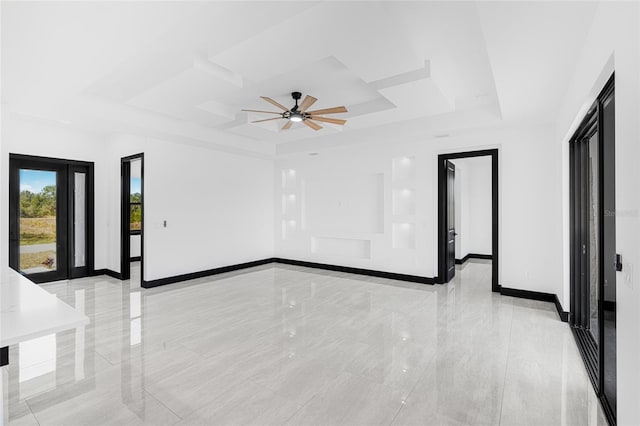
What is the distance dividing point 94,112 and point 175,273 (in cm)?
290

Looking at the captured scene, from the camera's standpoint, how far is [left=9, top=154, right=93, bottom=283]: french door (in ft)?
17.7

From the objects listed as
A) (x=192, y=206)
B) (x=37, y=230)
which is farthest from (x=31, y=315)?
(x=37, y=230)

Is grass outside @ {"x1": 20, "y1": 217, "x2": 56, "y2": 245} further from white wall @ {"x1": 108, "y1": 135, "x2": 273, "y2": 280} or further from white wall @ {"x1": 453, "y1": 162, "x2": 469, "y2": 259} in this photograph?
white wall @ {"x1": 453, "y1": 162, "x2": 469, "y2": 259}

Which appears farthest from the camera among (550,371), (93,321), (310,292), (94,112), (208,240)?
(208,240)

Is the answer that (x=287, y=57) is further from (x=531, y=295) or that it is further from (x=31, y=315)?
(x=531, y=295)

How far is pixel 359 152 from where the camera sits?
6.70 metres

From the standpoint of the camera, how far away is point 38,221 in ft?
18.5

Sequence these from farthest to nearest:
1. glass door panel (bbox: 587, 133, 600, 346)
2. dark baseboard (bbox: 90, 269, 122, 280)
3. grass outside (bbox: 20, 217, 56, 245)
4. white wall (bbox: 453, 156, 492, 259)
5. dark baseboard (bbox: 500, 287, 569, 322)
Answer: white wall (bbox: 453, 156, 492, 259)
dark baseboard (bbox: 90, 269, 122, 280)
grass outside (bbox: 20, 217, 56, 245)
dark baseboard (bbox: 500, 287, 569, 322)
glass door panel (bbox: 587, 133, 600, 346)

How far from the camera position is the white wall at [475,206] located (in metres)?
8.27

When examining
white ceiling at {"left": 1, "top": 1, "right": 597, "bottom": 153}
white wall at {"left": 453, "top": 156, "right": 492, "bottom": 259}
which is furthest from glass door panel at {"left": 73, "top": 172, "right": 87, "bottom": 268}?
white wall at {"left": 453, "top": 156, "right": 492, "bottom": 259}

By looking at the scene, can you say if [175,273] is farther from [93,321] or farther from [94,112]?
[94,112]

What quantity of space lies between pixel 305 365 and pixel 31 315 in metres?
1.95

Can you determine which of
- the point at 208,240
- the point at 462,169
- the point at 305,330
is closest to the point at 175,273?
the point at 208,240

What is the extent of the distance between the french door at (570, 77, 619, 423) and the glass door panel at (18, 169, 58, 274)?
7.46 metres
